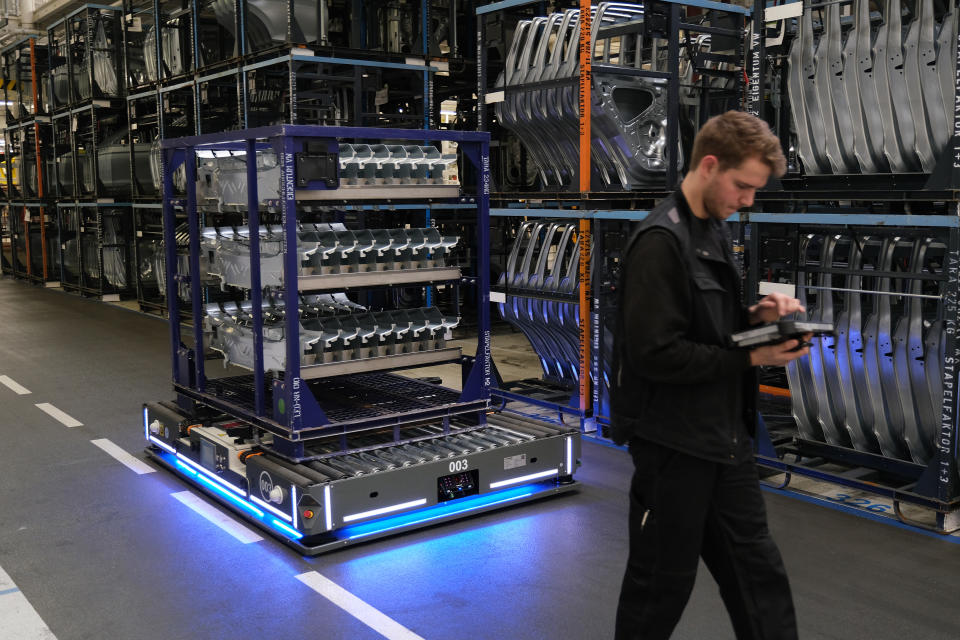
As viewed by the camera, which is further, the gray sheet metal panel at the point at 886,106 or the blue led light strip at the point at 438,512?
the gray sheet metal panel at the point at 886,106

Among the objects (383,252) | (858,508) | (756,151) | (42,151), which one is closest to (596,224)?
(383,252)

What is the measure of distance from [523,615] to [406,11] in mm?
9366

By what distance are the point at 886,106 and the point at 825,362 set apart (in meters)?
1.61

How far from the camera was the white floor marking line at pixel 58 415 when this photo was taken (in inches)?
306

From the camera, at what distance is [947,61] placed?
5.23m

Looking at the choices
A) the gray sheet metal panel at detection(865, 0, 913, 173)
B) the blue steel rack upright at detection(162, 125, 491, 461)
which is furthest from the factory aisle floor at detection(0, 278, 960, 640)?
the gray sheet metal panel at detection(865, 0, 913, 173)

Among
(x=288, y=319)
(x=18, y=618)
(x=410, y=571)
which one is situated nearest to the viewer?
(x=18, y=618)

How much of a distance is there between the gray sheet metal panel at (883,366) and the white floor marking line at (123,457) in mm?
4804

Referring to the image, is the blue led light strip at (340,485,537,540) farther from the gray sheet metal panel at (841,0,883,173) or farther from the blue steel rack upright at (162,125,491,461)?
the gray sheet metal panel at (841,0,883,173)

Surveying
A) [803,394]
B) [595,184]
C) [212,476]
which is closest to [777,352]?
[803,394]

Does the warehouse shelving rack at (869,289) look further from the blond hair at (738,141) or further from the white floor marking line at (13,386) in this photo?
the white floor marking line at (13,386)

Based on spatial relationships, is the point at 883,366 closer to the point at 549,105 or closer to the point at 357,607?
the point at 549,105

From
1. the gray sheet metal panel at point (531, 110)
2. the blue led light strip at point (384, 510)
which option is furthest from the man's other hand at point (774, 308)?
the gray sheet metal panel at point (531, 110)

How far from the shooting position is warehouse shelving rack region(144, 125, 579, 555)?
A: 5.07 m
